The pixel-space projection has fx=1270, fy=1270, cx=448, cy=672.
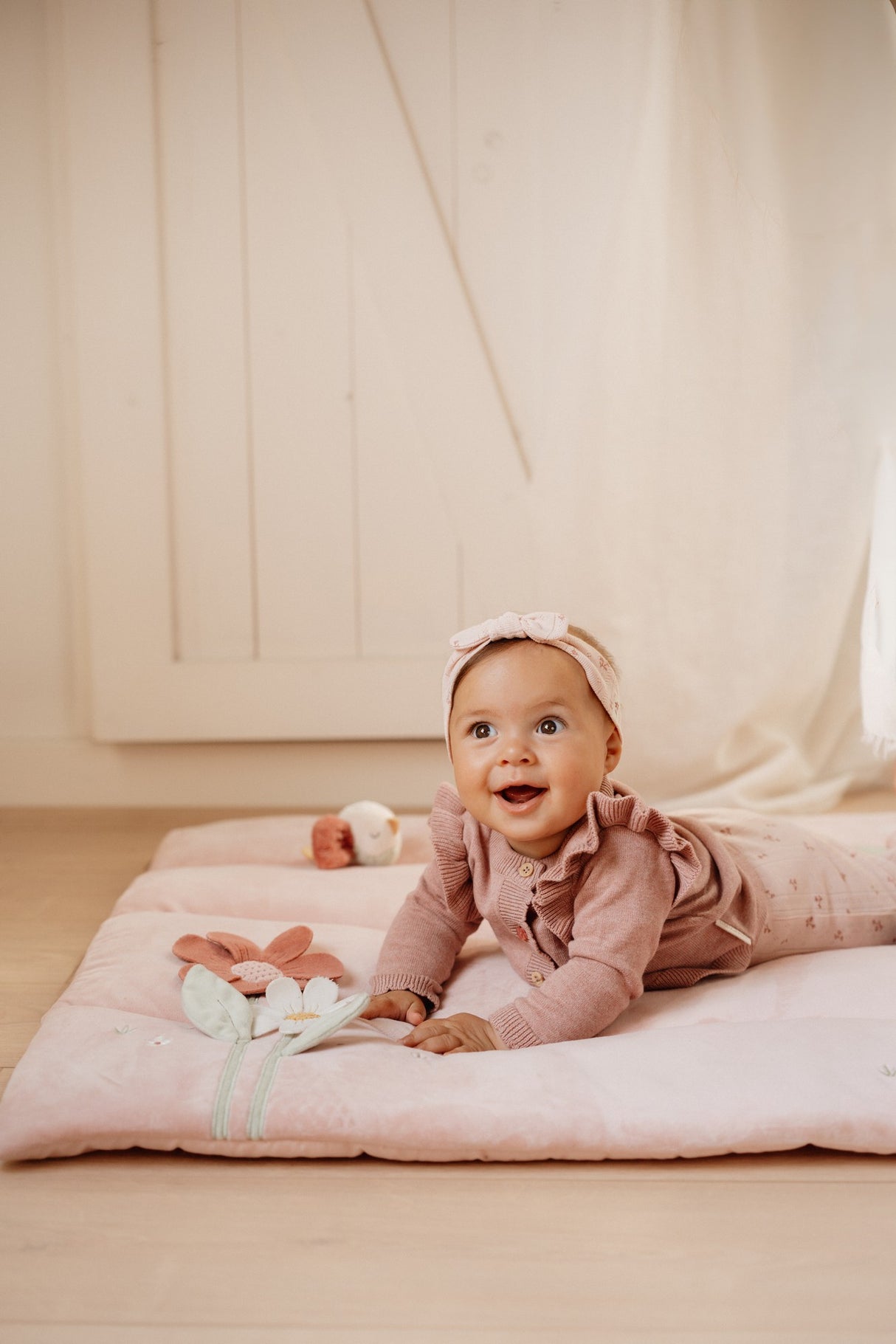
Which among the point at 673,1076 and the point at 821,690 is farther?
the point at 821,690

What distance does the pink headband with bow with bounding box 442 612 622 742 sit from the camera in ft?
3.53

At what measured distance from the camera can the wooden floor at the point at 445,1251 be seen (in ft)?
2.33

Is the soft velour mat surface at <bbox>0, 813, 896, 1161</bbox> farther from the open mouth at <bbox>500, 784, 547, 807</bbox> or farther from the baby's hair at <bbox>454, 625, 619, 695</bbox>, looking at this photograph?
the baby's hair at <bbox>454, 625, 619, 695</bbox>

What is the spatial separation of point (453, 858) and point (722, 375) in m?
0.95

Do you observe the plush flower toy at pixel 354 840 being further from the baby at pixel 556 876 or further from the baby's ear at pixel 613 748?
the baby's ear at pixel 613 748

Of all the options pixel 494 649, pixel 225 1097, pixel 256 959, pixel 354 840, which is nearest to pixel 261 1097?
pixel 225 1097

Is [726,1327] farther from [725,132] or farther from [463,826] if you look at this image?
[725,132]

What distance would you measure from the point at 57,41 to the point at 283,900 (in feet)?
Result: 4.67

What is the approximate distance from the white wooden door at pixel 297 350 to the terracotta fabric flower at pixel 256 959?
901 mm

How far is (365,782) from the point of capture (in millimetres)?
2170

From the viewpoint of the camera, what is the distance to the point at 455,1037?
1.02 meters

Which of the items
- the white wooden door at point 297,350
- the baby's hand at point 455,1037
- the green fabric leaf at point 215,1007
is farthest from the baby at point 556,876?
the white wooden door at point 297,350

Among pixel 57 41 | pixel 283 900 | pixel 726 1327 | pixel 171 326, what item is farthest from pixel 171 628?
pixel 726 1327

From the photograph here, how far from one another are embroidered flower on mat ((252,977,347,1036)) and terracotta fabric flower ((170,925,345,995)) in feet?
0.08
